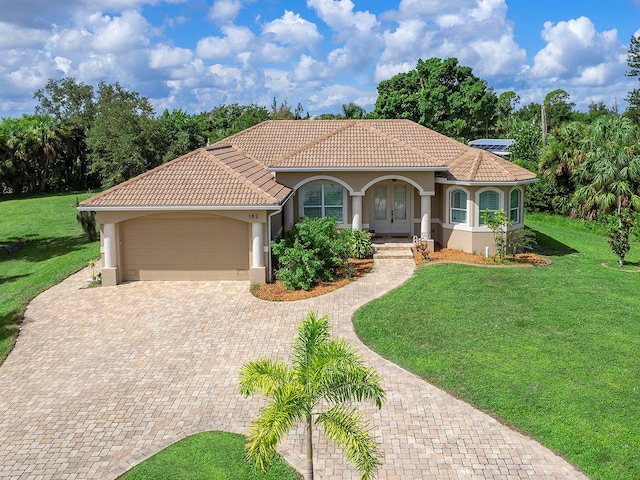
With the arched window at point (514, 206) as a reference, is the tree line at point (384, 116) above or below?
above

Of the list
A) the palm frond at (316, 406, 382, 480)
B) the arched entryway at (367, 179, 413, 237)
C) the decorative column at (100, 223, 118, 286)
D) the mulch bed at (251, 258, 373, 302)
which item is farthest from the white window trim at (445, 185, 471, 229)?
the palm frond at (316, 406, 382, 480)

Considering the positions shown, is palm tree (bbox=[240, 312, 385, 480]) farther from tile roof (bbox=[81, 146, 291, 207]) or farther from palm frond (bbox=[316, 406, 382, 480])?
tile roof (bbox=[81, 146, 291, 207])

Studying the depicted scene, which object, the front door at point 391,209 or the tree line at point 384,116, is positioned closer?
the front door at point 391,209

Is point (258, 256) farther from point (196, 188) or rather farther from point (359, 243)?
point (359, 243)

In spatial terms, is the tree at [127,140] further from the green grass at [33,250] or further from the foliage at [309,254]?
the foliage at [309,254]

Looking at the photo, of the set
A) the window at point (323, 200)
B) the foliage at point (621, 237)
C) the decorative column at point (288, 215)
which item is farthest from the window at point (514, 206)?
the decorative column at point (288, 215)

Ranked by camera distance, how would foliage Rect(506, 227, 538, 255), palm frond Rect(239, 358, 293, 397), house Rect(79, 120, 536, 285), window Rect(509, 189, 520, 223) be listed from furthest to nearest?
window Rect(509, 189, 520, 223) < foliage Rect(506, 227, 538, 255) < house Rect(79, 120, 536, 285) < palm frond Rect(239, 358, 293, 397)
